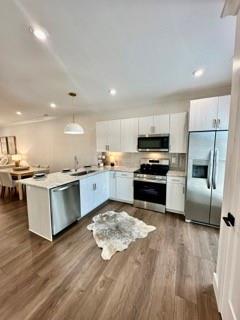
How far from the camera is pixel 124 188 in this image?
399cm

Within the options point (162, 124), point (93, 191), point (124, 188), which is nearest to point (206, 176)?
point (162, 124)

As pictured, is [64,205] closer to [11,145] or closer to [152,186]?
[152,186]

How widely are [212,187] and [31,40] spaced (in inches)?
140

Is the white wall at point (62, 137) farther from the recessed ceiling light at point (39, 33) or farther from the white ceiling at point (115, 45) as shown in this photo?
the recessed ceiling light at point (39, 33)

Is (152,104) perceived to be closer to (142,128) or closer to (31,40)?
(142,128)

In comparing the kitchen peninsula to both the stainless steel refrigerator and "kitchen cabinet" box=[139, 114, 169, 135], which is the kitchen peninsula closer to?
"kitchen cabinet" box=[139, 114, 169, 135]

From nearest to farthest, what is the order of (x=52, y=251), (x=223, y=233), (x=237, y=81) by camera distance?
(x=237, y=81) < (x=223, y=233) < (x=52, y=251)

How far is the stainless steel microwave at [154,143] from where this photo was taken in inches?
→ 139

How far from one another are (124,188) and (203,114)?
2.47 metres

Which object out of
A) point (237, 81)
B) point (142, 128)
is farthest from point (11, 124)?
point (237, 81)

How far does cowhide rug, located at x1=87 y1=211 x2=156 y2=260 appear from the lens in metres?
2.35

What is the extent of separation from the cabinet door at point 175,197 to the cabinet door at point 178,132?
0.81 metres

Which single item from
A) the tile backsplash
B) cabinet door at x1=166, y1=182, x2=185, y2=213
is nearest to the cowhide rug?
cabinet door at x1=166, y1=182, x2=185, y2=213

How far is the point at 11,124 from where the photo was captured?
23.4 feet
